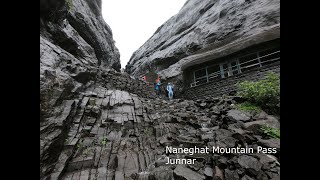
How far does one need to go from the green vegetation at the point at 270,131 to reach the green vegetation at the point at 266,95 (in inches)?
71.4

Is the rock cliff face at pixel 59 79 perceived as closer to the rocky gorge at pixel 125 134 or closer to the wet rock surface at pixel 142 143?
the rocky gorge at pixel 125 134

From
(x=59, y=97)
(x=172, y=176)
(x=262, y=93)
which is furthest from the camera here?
(x=262, y=93)

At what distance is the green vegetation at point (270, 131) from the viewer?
490 centimetres

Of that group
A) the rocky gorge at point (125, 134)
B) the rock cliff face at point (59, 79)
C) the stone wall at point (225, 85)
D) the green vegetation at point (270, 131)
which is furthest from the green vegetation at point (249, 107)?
the rock cliff face at point (59, 79)

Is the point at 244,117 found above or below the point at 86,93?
below

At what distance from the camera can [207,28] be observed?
62.8 ft

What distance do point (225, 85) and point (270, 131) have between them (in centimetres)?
861

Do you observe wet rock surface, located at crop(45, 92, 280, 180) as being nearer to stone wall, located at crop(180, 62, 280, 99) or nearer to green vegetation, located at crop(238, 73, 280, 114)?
green vegetation, located at crop(238, 73, 280, 114)

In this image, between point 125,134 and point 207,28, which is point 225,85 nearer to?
point 207,28
